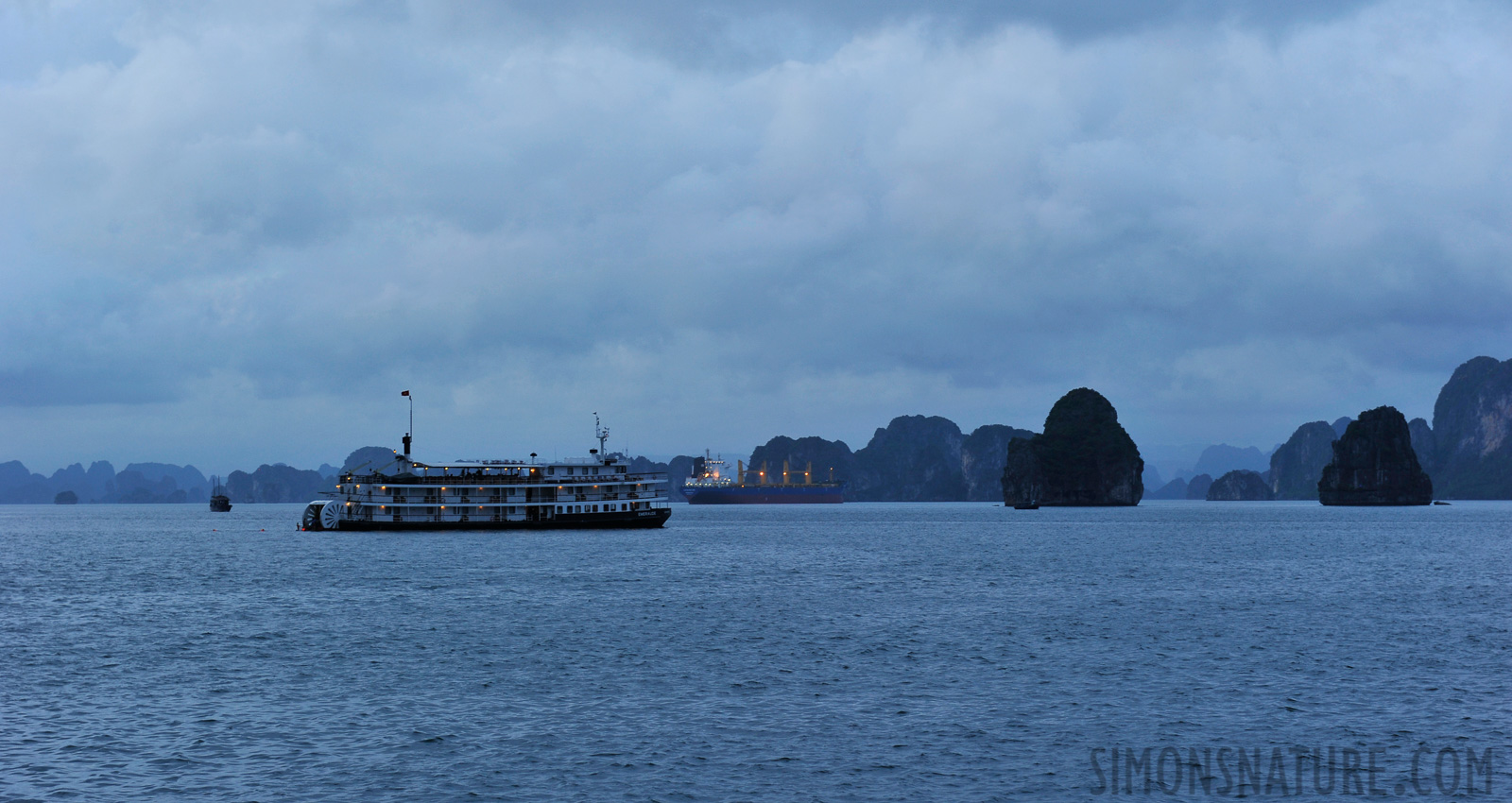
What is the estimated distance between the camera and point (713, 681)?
150 ft

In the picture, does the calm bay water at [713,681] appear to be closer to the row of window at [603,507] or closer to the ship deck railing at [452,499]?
the ship deck railing at [452,499]

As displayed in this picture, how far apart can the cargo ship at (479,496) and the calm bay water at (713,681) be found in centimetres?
6706

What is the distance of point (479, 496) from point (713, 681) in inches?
5045

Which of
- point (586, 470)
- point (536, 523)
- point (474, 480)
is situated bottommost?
point (536, 523)

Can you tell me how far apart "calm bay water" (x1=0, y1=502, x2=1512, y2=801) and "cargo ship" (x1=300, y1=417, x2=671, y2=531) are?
220ft

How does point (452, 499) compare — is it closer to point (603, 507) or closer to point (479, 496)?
point (479, 496)

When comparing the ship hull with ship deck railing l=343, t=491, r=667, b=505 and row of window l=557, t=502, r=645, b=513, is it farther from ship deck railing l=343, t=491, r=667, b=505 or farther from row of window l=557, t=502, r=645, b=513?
ship deck railing l=343, t=491, r=667, b=505

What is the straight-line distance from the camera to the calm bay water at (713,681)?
31562 mm

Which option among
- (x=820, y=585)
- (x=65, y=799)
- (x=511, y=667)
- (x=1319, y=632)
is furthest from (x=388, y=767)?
(x=820, y=585)

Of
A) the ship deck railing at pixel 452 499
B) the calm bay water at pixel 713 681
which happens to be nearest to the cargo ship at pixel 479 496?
the ship deck railing at pixel 452 499

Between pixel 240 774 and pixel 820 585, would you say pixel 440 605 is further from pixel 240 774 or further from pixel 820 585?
pixel 240 774

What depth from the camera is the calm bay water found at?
31.6 metres

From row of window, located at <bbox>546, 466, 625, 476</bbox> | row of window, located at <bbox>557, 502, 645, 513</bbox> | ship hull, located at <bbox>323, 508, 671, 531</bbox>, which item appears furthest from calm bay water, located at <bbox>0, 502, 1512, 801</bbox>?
row of window, located at <bbox>546, 466, 625, 476</bbox>

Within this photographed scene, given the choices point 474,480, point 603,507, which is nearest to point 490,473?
point 474,480
